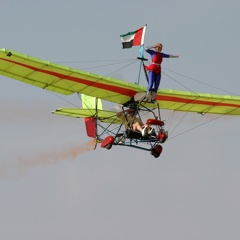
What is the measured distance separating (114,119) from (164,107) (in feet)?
8.28

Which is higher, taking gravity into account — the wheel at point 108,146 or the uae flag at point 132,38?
the uae flag at point 132,38

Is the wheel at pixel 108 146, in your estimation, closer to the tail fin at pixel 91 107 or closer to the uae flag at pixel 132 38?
the tail fin at pixel 91 107

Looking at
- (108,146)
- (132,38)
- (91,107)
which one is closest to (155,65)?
(132,38)

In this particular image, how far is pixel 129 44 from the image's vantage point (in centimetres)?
3934

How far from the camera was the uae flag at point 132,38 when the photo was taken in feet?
129

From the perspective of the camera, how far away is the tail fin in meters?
41.6

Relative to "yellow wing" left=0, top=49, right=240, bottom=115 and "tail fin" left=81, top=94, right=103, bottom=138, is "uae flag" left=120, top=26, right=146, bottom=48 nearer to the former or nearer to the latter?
"yellow wing" left=0, top=49, right=240, bottom=115

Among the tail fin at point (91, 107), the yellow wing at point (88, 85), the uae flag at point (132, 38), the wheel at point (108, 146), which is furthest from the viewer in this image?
the tail fin at point (91, 107)

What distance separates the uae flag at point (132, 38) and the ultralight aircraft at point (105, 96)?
3.19ft

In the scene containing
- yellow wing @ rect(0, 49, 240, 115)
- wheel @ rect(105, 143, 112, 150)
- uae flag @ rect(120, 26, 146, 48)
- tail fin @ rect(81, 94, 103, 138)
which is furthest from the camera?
tail fin @ rect(81, 94, 103, 138)

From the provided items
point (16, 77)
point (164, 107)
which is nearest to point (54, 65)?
point (16, 77)

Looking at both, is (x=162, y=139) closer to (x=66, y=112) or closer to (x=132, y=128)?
(x=132, y=128)

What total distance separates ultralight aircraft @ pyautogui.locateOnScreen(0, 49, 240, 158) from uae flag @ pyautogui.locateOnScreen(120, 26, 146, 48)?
3.19ft

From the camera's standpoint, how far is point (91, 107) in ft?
143
